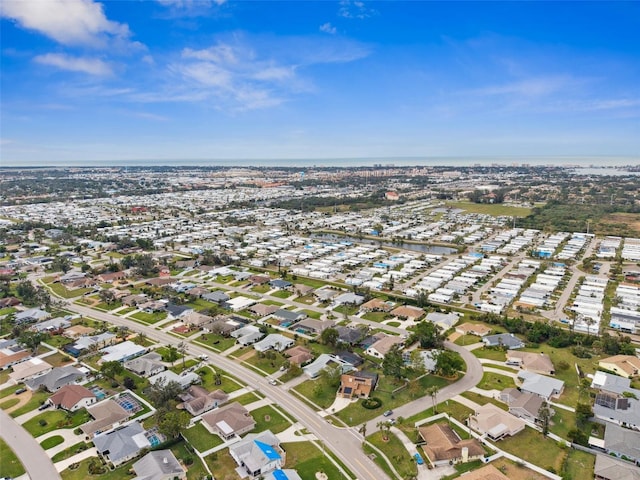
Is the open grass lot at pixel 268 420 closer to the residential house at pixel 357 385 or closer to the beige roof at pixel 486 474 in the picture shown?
the residential house at pixel 357 385

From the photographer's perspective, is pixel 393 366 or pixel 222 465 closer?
pixel 222 465

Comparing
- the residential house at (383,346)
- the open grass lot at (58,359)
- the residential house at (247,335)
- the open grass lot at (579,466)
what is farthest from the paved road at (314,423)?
the open grass lot at (579,466)

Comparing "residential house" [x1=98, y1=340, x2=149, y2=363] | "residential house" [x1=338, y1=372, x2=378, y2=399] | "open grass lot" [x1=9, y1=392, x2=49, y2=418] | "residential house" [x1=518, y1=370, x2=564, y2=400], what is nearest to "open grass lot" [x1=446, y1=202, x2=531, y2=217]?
"residential house" [x1=518, y1=370, x2=564, y2=400]

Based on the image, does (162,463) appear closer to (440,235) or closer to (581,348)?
(581,348)

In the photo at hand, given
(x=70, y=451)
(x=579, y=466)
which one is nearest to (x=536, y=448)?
(x=579, y=466)

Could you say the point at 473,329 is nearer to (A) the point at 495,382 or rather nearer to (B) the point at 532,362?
(B) the point at 532,362

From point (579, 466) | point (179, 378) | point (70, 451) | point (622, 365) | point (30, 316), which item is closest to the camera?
point (579, 466)

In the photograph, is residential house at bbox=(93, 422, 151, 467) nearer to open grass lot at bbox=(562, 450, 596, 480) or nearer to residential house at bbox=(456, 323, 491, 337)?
open grass lot at bbox=(562, 450, 596, 480)
